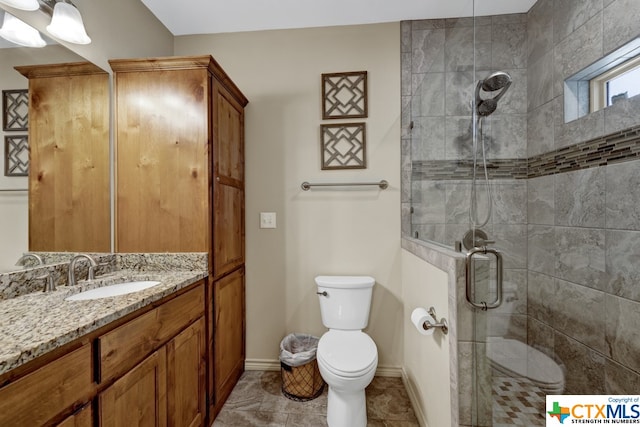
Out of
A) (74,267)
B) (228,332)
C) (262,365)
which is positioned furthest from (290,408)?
(74,267)

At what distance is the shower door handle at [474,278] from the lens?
1084 mm

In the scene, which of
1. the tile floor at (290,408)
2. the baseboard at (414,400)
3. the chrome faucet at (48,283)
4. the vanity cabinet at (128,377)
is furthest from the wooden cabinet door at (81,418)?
the baseboard at (414,400)

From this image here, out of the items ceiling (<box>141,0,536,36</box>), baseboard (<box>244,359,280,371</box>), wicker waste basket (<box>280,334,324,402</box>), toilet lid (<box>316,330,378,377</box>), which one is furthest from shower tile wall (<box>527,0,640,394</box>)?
baseboard (<box>244,359,280,371</box>)

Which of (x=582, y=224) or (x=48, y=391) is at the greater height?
(x=582, y=224)

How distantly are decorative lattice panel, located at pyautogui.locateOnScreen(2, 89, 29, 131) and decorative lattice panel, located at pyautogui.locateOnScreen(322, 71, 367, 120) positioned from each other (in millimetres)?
1587

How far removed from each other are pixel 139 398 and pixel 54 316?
0.44 metres

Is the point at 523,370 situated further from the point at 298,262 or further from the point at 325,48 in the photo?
→ the point at 325,48

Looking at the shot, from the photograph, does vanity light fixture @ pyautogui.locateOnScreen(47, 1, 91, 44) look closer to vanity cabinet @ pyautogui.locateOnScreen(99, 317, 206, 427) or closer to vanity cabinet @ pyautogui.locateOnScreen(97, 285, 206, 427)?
vanity cabinet @ pyautogui.locateOnScreen(97, 285, 206, 427)

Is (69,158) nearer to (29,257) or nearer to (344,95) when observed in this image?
(29,257)

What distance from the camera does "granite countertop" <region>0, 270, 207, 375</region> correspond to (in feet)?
2.21

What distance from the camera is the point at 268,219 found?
207 cm

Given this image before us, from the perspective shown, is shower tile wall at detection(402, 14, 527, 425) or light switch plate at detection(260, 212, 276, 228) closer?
shower tile wall at detection(402, 14, 527, 425)

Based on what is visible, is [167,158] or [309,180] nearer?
[167,158]

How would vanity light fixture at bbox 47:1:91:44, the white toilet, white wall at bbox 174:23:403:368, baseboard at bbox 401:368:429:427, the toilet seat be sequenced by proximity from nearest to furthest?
the toilet seat → vanity light fixture at bbox 47:1:91:44 → the white toilet → baseboard at bbox 401:368:429:427 → white wall at bbox 174:23:403:368
